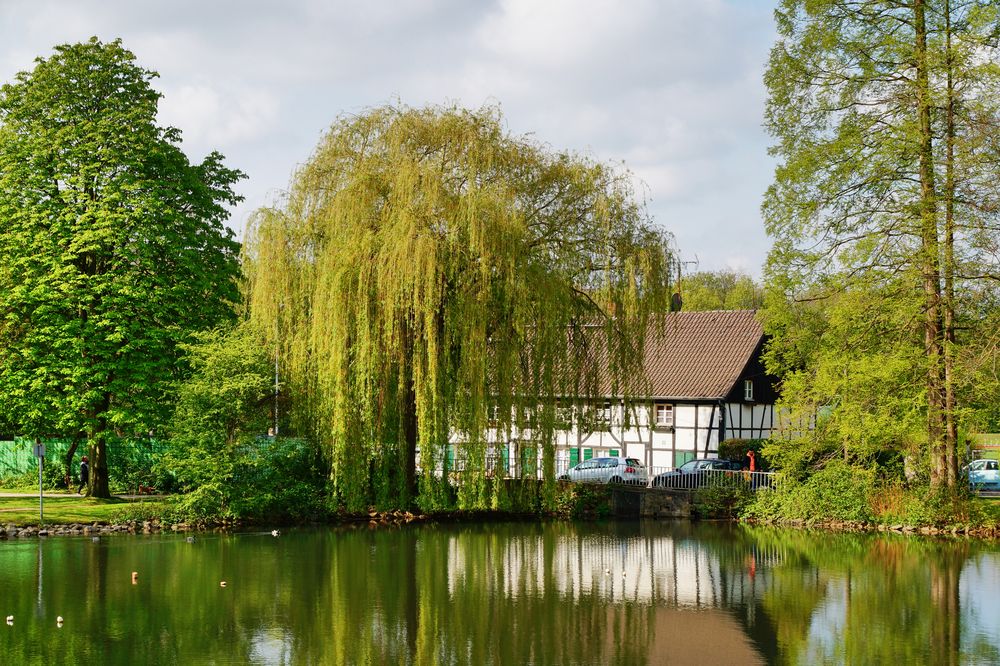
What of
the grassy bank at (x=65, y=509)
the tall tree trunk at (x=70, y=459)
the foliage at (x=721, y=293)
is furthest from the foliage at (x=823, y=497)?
the foliage at (x=721, y=293)

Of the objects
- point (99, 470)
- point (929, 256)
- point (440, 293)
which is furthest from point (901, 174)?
point (99, 470)

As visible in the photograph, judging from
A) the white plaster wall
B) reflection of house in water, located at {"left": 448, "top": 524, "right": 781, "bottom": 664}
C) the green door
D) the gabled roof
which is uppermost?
the gabled roof

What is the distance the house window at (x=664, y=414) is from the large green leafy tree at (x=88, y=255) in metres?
18.2

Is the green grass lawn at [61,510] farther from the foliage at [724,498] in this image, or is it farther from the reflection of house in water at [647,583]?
the foliage at [724,498]

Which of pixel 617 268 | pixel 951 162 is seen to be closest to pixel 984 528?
pixel 951 162

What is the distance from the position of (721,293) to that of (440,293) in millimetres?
62553

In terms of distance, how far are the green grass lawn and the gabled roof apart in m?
19.9

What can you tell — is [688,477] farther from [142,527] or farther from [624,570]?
[142,527]

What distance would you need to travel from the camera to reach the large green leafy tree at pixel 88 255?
30.4 metres

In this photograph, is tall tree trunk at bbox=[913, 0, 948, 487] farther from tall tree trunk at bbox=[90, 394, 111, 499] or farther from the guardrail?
tall tree trunk at bbox=[90, 394, 111, 499]

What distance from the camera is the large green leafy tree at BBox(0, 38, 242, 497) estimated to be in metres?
30.4

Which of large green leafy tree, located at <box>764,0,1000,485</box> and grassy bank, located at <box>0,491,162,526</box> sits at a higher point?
large green leafy tree, located at <box>764,0,1000,485</box>

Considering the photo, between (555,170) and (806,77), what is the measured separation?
786cm

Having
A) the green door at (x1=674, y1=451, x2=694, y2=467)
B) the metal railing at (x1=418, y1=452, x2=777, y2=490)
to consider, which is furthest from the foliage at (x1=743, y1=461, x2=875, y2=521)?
the green door at (x1=674, y1=451, x2=694, y2=467)
